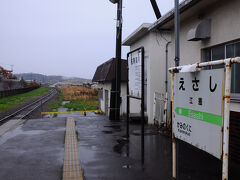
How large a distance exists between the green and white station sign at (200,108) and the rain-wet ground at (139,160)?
1264 mm

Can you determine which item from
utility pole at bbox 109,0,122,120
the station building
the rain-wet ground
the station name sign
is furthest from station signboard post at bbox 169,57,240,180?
utility pole at bbox 109,0,122,120

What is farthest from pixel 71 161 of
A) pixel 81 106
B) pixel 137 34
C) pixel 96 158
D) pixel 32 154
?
pixel 81 106

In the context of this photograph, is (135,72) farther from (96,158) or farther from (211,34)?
(96,158)

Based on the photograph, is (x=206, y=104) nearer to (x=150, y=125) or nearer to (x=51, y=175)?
(x=51, y=175)

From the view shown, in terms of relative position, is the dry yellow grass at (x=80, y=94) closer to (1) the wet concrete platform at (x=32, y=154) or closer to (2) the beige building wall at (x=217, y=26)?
(1) the wet concrete platform at (x=32, y=154)

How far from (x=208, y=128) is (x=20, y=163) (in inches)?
170

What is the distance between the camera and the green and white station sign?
9.73ft

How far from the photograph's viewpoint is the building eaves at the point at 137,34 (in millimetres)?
9607

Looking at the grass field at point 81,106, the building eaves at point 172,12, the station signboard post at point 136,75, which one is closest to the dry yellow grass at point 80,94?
the grass field at point 81,106

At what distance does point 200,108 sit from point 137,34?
7943mm

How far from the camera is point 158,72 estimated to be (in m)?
10.2

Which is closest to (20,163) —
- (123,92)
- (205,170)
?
(205,170)

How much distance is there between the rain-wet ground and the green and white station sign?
126cm

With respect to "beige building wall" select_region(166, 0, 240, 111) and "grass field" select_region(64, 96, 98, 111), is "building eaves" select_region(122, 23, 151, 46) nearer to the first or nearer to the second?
"beige building wall" select_region(166, 0, 240, 111)
